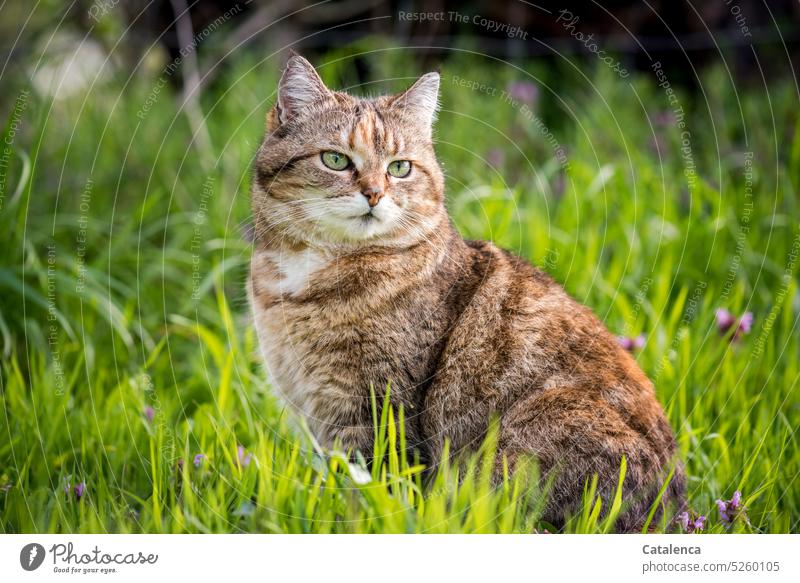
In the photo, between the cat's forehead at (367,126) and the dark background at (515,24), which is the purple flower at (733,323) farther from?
the dark background at (515,24)

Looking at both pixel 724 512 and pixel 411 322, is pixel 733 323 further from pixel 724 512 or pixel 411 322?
pixel 411 322

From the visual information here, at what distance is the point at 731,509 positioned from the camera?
2.53m

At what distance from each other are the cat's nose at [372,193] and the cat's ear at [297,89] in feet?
1.26

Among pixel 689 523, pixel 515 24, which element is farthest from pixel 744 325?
pixel 515 24

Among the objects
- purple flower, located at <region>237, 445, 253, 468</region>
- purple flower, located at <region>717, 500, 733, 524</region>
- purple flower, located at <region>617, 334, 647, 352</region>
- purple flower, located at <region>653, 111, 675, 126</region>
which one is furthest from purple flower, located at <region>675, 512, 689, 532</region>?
purple flower, located at <region>653, 111, 675, 126</region>

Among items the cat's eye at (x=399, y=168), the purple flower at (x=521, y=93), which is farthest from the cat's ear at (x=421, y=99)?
the purple flower at (x=521, y=93)

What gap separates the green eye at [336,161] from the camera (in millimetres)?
2576

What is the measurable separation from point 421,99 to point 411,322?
2.56ft

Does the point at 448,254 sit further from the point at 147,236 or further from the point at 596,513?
the point at 147,236

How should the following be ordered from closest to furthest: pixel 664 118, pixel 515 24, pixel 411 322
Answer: pixel 411 322 < pixel 664 118 < pixel 515 24

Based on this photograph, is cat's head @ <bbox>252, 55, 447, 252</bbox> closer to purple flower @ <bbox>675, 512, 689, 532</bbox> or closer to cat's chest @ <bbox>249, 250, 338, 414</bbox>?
cat's chest @ <bbox>249, 250, 338, 414</bbox>

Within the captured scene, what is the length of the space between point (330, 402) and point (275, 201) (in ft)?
2.38

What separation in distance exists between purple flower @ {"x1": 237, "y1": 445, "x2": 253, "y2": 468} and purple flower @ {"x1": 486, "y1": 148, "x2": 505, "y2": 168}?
2.70m

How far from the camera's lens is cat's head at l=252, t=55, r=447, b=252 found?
8.36 feet
